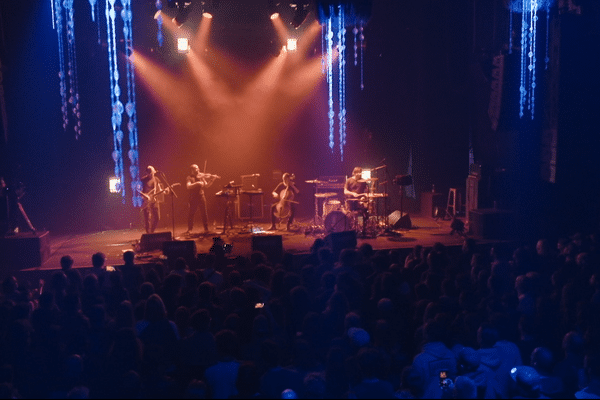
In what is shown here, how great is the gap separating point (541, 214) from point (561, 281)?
19.2ft

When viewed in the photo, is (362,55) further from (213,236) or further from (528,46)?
(213,236)

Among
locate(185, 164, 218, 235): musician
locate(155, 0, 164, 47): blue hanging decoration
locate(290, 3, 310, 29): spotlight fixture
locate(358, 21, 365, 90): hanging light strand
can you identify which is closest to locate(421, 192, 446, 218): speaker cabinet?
locate(358, 21, 365, 90): hanging light strand

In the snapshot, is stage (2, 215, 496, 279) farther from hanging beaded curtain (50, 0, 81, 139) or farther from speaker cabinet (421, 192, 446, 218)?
hanging beaded curtain (50, 0, 81, 139)

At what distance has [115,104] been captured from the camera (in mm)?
13609

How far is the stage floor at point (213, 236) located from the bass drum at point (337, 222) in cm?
26

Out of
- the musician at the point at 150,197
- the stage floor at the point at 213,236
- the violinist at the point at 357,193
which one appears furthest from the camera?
the violinist at the point at 357,193

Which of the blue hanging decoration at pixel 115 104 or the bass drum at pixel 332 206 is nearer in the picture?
the bass drum at pixel 332 206

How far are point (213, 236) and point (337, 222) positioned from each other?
265 centimetres

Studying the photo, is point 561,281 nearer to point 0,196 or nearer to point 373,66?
point 0,196

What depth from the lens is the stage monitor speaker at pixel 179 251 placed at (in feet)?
26.7

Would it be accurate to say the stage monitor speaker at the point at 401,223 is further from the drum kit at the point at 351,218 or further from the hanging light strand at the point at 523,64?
the hanging light strand at the point at 523,64

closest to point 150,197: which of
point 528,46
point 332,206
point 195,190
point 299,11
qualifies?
point 195,190

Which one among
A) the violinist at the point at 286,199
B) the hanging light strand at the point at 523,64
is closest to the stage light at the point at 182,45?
the violinist at the point at 286,199

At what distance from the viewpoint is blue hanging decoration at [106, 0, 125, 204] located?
12.9 metres
